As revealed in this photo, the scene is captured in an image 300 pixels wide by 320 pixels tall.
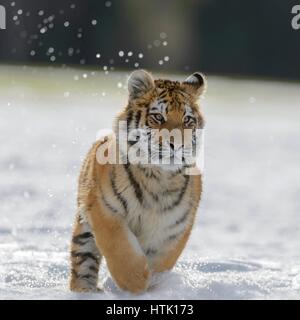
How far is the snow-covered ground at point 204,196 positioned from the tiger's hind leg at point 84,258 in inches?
2.7

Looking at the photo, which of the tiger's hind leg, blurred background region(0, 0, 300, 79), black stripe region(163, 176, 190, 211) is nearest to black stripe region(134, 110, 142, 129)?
black stripe region(163, 176, 190, 211)

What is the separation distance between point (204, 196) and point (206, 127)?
6.54m

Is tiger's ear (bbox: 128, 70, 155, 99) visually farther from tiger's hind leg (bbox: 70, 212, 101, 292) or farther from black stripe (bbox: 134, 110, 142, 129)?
tiger's hind leg (bbox: 70, 212, 101, 292)

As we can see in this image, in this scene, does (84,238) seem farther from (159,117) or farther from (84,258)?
(159,117)

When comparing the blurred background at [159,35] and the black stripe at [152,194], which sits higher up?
the blurred background at [159,35]

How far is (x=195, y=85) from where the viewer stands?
17.8 feet

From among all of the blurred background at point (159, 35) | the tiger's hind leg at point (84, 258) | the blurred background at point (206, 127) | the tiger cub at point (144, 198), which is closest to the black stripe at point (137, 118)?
the tiger cub at point (144, 198)

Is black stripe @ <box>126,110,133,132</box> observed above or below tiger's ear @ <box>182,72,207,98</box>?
below

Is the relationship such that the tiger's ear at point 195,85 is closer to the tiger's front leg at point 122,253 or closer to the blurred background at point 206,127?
the tiger's front leg at point 122,253

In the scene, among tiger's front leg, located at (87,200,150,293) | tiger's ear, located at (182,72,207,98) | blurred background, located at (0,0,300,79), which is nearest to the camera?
tiger's front leg, located at (87,200,150,293)

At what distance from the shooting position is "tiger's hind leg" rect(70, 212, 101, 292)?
17.8 feet

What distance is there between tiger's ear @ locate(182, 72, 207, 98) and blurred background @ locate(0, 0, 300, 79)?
16.7 m

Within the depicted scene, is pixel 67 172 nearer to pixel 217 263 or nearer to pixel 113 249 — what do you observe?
pixel 217 263

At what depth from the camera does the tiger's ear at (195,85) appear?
5.38 metres
